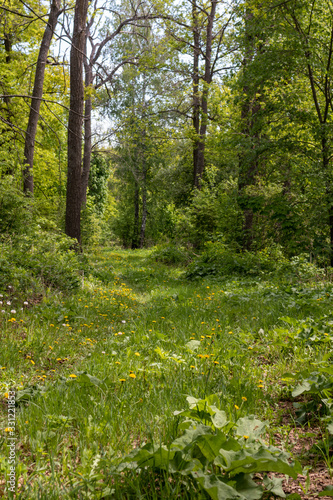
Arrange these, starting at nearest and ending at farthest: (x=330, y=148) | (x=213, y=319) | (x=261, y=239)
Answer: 1. (x=213, y=319)
2. (x=330, y=148)
3. (x=261, y=239)

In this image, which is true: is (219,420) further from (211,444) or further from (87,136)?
(87,136)

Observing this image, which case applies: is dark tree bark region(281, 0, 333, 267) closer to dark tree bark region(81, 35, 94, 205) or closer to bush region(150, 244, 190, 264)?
bush region(150, 244, 190, 264)

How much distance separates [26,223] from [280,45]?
8366 mm

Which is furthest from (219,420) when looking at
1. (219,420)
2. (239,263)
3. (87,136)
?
(87,136)

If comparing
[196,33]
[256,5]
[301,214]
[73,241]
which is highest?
[196,33]

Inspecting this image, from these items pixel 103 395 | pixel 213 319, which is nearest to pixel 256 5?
pixel 213 319

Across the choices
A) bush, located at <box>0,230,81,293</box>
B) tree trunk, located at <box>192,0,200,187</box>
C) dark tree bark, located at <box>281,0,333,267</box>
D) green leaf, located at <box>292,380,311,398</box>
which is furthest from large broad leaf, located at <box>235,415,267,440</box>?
tree trunk, located at <box>192,0,200,187</box>

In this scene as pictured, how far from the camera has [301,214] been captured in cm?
969

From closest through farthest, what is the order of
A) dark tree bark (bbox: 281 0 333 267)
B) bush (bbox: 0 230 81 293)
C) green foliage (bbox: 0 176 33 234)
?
bush (bbox: 0 230 81 293) < green foliage (bbox: 0 176 33 234) < dark tree bark (bbox: 281 0 333 267)

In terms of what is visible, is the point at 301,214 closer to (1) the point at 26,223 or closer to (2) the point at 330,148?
(2) the point at 330,148

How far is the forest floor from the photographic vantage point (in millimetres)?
1837

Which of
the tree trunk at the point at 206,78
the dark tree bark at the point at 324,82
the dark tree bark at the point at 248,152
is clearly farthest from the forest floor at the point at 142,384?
the tree trunk at the point at 206,78

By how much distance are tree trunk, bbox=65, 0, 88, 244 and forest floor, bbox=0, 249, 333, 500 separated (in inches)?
172

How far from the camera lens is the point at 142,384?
291cm
